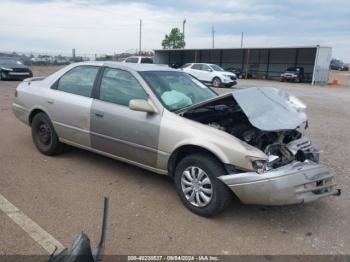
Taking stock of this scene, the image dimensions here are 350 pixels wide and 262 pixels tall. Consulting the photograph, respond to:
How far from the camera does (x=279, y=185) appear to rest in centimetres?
343

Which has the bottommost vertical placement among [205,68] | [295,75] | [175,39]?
[295,75]

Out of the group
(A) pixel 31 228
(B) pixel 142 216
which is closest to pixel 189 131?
(B) pixel 142 216

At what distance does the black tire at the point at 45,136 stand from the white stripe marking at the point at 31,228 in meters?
1.65

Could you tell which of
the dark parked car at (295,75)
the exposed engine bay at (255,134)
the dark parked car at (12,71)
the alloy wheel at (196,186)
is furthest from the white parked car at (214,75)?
the alloy wheel at (196,186)

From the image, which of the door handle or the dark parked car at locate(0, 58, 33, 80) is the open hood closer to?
the door handle

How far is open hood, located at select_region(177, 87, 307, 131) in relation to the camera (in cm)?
377

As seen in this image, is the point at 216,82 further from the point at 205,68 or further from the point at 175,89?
the point at 175,89

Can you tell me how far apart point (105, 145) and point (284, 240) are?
2550 millimetres

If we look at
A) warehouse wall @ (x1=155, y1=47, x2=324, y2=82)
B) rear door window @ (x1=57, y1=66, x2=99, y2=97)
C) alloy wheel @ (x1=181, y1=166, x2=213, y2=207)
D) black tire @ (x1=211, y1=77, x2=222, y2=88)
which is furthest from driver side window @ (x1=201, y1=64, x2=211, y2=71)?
alloy wheel @ (x1=181, y1=166, x2=213, y2=207)

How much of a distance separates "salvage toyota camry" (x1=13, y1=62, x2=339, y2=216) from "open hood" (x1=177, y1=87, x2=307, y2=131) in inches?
0.5

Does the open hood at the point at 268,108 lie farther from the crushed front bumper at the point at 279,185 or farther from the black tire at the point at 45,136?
the black tire at the point at 45,136

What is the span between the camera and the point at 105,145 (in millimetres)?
4832

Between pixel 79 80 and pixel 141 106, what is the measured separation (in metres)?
1.61

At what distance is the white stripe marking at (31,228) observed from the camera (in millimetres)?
3201
